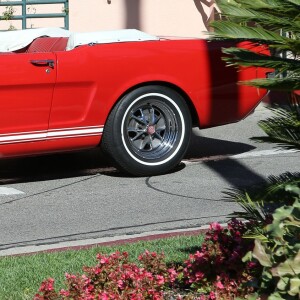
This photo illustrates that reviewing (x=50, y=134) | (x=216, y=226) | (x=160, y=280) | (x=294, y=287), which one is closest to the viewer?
(x=294, y=287)

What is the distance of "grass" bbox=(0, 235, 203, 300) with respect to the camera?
18.2 ft

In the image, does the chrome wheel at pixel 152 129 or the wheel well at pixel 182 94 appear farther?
the chrome wheel at pixel 152 129

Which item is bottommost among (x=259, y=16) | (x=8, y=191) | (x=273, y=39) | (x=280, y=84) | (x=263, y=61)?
(x=8, y=191)

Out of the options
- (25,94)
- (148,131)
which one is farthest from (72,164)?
(25,94)

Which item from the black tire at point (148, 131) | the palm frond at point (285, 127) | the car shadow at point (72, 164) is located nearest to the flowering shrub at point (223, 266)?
the palm frond at point (285, 127)

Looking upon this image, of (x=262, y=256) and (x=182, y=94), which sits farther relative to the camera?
(x=182, y=94)

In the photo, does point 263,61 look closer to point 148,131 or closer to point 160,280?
point 160,280

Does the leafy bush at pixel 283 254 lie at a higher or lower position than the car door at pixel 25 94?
higher

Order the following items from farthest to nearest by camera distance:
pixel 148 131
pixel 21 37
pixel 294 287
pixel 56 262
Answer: pixel 21 37
pixel 148 131
pixel 56 262
pixel 294 287

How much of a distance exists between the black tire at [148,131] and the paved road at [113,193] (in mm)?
180

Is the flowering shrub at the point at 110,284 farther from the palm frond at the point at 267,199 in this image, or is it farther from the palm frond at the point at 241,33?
the palm frond at the point at 241,33

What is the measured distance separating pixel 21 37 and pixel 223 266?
5810 millimetres

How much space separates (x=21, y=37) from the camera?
10172 millimetres

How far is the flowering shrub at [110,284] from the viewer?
4.61 metres
